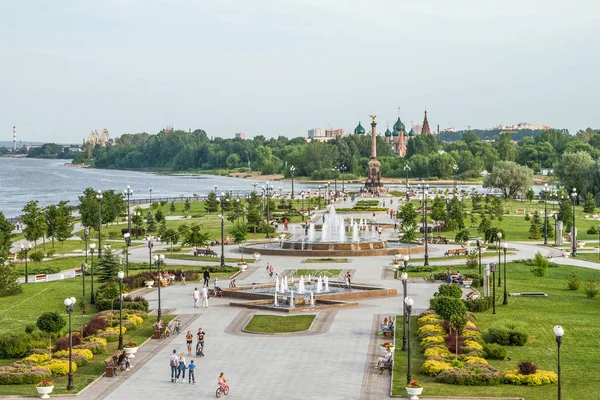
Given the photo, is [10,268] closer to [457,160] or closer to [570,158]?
[570,158]

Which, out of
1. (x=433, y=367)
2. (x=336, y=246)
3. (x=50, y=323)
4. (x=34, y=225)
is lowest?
(x=433, y=367)

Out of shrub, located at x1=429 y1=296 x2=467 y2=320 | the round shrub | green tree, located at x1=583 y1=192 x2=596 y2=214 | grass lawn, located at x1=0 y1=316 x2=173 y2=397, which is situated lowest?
grass lawn, located at x1=0 y1=316 x2=173 y2=397

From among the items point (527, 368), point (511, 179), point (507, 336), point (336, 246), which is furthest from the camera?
point (511, 179)

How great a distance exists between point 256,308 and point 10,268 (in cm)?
1284

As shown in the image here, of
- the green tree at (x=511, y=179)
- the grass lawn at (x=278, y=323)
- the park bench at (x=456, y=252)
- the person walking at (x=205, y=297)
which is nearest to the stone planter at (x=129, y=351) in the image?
the grass lawn at (x=278, y=323)

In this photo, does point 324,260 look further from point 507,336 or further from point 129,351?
point 129,351

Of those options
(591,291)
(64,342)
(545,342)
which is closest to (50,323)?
(64,342)

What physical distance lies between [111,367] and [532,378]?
11.9 meters

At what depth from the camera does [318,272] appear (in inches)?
2067

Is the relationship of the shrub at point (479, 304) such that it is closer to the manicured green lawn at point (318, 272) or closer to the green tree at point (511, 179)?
the manicured green lawn at point (318, 272)

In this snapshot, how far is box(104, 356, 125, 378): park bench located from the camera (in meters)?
28.6

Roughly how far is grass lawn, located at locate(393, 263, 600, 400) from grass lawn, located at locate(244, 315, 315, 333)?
3.68 m

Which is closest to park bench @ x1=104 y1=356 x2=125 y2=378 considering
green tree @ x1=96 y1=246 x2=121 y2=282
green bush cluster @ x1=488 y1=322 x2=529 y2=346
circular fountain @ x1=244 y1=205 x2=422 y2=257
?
green bush cluster @ x1=488 y1=322 x2=529 y2=346

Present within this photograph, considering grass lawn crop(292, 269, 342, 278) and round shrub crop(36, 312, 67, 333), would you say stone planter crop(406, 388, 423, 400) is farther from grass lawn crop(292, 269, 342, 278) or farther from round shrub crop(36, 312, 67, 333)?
grass lawn crop(292, 269, 342, 278)
